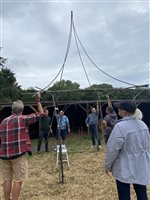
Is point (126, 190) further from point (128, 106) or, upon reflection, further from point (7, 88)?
point (7, 88)

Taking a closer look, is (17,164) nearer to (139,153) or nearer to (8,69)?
(139,153)

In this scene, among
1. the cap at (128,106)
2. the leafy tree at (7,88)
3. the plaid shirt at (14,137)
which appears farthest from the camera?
the leafy tree at (7,88)

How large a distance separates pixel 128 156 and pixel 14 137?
1.55 meters

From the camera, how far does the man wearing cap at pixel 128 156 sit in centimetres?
330

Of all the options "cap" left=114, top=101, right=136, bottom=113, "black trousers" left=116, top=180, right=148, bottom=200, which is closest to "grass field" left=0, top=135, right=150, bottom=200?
"black trousers" left=116, top=180, right=148, bottom=200

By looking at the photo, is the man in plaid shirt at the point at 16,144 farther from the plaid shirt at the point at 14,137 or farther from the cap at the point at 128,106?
the cap at the point at 128,106

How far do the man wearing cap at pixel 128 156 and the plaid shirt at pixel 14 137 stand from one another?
1260mm

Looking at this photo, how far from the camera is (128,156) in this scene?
10.9ft

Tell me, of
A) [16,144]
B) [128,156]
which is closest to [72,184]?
[16,144]

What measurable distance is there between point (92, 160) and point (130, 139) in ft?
18.8

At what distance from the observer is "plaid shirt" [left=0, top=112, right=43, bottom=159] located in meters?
4.12

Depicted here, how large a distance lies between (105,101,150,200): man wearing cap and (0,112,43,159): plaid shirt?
1.26 m

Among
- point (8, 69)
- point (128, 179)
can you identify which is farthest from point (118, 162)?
point (8, 69)

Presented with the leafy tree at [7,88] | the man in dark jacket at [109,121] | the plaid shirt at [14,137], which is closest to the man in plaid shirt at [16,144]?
the plaid shirt at [14,137]
